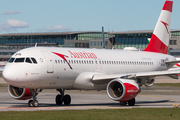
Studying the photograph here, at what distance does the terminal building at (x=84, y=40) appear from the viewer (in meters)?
147

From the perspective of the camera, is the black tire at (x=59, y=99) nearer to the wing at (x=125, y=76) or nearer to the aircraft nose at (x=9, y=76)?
the wing at (x=125, y=76)

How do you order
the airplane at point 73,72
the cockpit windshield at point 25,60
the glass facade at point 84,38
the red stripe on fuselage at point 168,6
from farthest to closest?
the glass facade at point 84,38 → the red stripe on fuselage at point 168,6 → the cockpit windshield at point 25,60 → the airplane at point 73,72

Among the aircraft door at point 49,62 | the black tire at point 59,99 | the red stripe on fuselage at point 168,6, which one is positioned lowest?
the black tire at point 59,99

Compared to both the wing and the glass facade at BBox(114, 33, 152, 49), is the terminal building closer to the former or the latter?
the glass facade at BBox(114, 33, 152, 49)

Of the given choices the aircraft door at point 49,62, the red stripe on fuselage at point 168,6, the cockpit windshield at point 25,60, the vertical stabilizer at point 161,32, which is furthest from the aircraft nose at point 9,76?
the red stripe on fuselage at point 168,6

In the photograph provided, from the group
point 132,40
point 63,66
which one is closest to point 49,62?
point 63,66

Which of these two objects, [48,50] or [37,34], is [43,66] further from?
[37,34]

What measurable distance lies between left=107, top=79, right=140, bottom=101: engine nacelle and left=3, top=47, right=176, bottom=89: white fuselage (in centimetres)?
206

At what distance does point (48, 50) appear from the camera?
26.0 metres

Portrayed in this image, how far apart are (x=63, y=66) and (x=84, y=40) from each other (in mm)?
130259

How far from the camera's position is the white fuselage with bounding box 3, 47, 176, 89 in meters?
23.5

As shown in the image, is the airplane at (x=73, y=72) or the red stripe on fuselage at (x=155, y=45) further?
the red stripe on fuselage at (x=155, y=45)

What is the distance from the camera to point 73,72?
87.8ft

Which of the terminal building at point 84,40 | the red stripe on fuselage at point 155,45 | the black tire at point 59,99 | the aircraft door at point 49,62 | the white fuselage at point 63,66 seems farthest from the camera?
the terminal building at point 84,40
